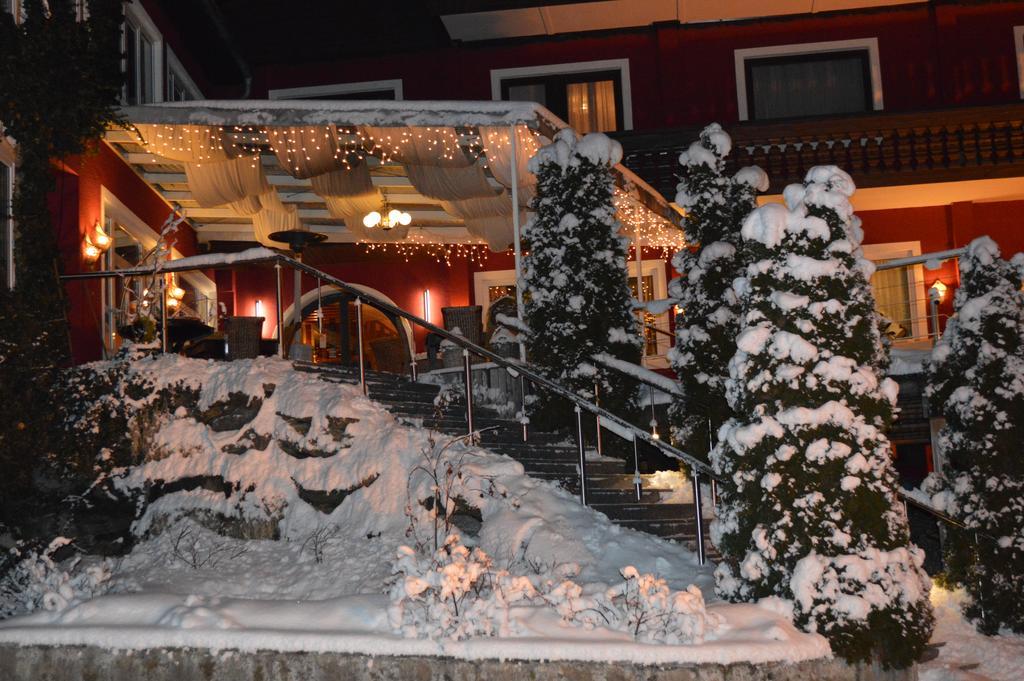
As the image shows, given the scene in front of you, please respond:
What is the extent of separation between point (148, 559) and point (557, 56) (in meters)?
13.8

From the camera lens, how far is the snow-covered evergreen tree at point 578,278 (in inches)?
437

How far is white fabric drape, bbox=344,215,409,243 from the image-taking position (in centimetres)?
1652

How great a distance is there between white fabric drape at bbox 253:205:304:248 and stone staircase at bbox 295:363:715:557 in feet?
21.1

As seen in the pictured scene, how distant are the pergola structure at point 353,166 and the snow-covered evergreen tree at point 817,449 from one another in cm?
542

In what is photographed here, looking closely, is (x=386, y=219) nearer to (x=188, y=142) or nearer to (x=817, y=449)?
(x=188, y=142)

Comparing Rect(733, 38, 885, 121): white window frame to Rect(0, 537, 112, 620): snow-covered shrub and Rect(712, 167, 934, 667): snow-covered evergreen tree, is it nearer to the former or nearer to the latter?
Rect(712, 167, 934, 667): snow-covered evergreen tree

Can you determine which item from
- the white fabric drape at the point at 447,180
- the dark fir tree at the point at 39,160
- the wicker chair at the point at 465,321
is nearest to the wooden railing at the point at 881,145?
the white fabric drape at the point at 447,180

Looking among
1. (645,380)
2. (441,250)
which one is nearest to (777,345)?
(645,380)

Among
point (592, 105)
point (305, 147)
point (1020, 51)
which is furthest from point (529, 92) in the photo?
point (1020, 51)

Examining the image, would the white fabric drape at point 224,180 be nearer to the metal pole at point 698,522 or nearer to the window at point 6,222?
the window at point 6,222

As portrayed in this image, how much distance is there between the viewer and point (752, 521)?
23.6 ft

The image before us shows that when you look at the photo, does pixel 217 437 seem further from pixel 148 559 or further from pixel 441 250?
pixel 441 250

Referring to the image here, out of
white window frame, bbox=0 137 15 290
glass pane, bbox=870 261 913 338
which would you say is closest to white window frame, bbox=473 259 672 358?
glass pane, bbox=870 261 913 338

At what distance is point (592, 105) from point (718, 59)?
7.55 ft
